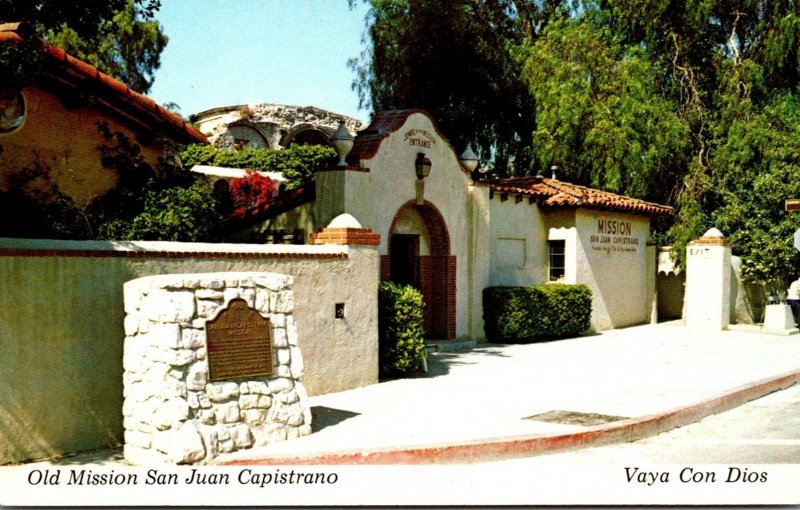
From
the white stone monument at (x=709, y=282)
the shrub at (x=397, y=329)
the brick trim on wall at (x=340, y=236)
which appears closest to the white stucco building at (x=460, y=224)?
the white stone monument at (x=709, y=282)

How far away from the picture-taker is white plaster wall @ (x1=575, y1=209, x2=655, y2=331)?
1900 centimetres

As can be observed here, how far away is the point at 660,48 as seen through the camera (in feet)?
A: 74.8

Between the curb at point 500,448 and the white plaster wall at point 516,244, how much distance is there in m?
8.37

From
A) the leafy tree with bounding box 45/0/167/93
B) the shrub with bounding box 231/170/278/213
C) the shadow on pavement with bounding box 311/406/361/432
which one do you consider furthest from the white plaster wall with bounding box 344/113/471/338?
the leafy tree with bounding box 45/0/167/93

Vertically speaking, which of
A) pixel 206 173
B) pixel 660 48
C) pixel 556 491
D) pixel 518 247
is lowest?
pixel 556 491

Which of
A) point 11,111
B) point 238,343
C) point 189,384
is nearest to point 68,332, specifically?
point 189,384

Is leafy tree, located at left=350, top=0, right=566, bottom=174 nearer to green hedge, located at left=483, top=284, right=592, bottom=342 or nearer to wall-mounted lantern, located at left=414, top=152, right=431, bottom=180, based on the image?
green hedge, located at left=483, top=284, right=592, bottom=342

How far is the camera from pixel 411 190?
14469 millimetres

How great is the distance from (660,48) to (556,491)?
62.6ft

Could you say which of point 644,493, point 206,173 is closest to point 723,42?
point 206,173

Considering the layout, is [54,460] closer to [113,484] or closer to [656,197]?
[113,484]

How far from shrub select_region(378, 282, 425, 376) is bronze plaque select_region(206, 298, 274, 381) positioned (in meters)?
4.09

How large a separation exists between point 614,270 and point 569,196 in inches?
117

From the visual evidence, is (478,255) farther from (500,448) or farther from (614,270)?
(500,448)
